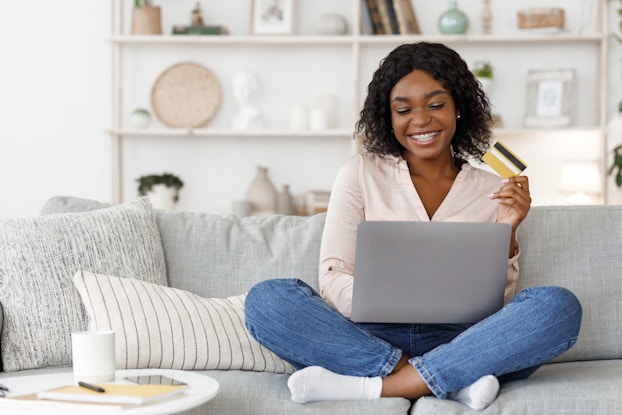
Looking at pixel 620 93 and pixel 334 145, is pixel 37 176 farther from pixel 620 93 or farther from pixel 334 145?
pixel 620 93

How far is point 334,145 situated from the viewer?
4.49 meters

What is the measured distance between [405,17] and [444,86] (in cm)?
219

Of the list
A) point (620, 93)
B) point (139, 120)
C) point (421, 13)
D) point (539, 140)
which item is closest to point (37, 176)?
point (139, 120)

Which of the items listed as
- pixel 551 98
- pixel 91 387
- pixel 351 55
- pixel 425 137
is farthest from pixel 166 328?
pixel 551 98

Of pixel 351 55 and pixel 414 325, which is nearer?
pixel 414 325

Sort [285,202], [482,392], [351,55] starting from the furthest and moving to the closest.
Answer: [351,55], [285,202], [482,392]

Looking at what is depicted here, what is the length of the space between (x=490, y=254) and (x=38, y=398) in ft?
2.94

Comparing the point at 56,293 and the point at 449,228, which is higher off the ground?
the point at 449,228

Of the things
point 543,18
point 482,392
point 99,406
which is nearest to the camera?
point 99,406

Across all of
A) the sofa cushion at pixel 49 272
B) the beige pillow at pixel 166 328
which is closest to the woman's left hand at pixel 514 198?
the beige pillow at pixel 166 328

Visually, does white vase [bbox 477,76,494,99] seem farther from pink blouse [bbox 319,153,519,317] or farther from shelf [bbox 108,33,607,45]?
pink blouse [bbox 319,153,519,317]

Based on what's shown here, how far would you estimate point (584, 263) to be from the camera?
7.46ft

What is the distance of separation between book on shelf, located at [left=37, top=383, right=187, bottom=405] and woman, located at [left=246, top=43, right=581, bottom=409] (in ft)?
1.56

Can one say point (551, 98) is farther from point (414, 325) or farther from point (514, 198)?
point (414, 325)
